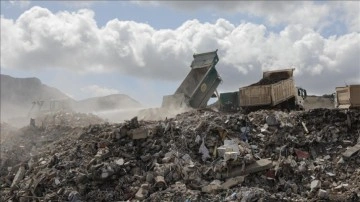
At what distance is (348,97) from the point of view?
12.7 metres

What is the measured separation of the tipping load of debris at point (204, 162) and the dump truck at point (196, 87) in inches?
163

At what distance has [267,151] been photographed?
432 inches

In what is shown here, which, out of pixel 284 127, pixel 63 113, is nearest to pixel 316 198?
pixel 284 127

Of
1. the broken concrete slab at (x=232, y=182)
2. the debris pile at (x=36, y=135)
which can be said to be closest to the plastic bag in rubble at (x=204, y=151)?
the broken concrete slab at (x=232, y=182)

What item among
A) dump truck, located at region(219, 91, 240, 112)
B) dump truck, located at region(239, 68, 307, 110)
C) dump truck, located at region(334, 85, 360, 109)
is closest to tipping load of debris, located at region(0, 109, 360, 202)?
dump truck, located at region(334, 85, 360, 109)

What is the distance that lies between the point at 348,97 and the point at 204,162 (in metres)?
4.76

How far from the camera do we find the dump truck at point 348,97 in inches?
492

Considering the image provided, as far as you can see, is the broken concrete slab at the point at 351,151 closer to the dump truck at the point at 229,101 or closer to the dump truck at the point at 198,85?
the dump truck at the point at 198,85

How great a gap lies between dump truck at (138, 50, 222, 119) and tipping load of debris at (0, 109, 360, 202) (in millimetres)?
4150

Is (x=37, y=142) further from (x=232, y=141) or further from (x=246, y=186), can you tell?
(x=246, y=186)

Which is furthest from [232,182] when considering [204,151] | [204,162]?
[204,151]

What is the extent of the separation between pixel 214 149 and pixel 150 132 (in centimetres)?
171

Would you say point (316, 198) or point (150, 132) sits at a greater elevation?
point (150, 132)

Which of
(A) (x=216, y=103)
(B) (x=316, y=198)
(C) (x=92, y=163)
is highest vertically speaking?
(A) (x=216, y=103)
